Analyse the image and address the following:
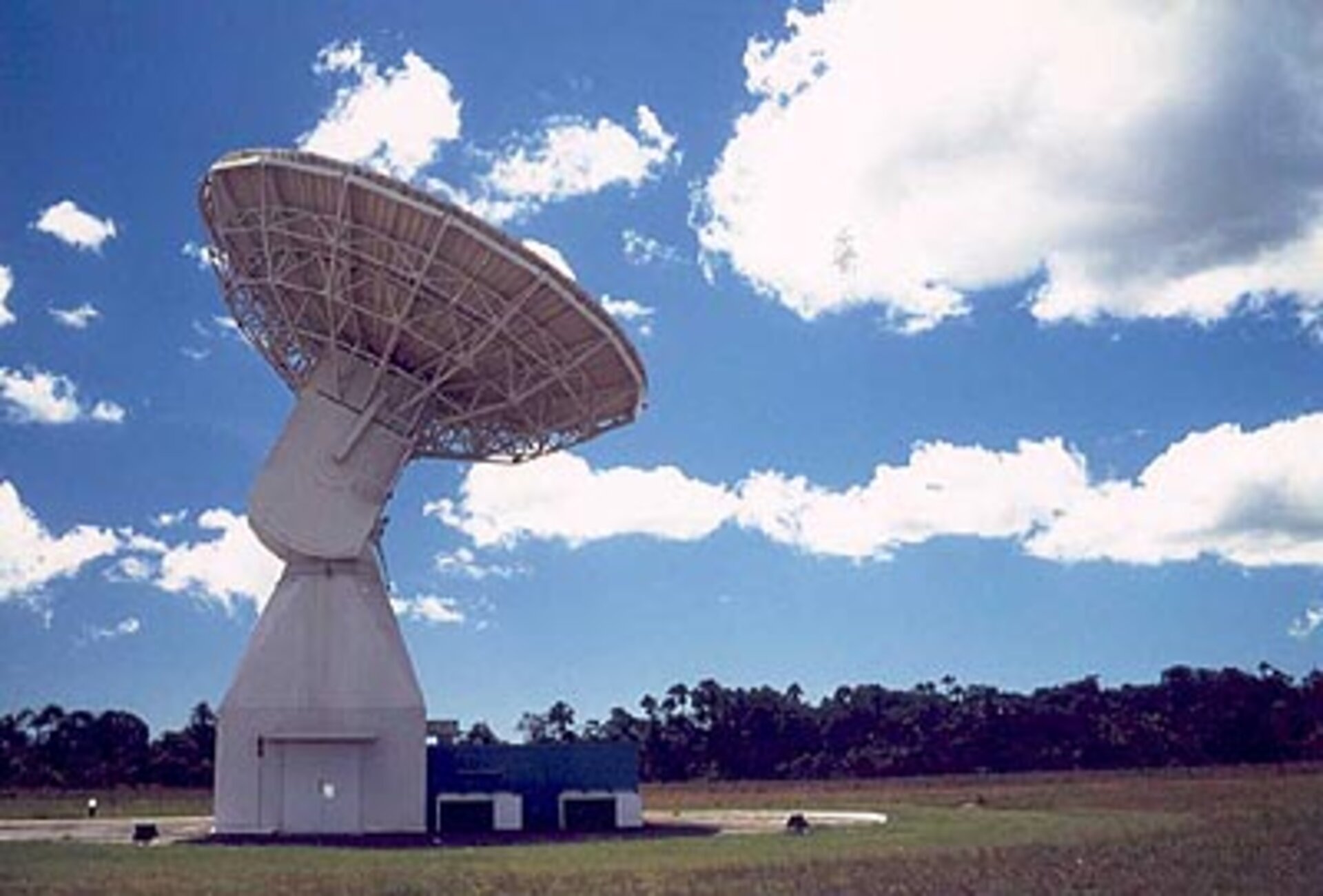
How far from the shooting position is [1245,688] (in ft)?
419

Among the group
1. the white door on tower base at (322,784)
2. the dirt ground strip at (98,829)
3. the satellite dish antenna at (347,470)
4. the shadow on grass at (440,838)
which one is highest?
the satellite dish antenna at (347,470)

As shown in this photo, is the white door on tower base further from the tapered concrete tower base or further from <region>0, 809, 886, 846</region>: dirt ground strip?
<region>0, 809, 886, 846</region>: dirt ground strip

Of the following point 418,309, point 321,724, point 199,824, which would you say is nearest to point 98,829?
point 199,824

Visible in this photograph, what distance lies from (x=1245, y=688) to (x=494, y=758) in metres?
96.4

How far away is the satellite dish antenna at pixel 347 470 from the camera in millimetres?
42156

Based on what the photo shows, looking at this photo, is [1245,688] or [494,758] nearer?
[494,758]

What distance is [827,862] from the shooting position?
97.5 ft

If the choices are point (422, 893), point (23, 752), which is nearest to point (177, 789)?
point (23, 752)

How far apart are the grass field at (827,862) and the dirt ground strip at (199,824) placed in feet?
9.90

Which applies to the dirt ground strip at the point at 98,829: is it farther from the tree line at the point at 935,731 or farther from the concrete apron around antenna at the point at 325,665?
the tree line at the point at 935,731

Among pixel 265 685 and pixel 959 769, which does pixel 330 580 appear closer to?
pixel 265 685

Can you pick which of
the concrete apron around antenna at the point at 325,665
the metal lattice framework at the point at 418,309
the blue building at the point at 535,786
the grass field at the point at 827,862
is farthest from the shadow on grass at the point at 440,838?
the metal lattice framework at the point at 418,309

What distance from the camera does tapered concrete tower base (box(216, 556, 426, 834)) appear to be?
43938 mm

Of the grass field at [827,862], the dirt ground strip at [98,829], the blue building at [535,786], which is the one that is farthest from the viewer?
the blue building at [535,786]
